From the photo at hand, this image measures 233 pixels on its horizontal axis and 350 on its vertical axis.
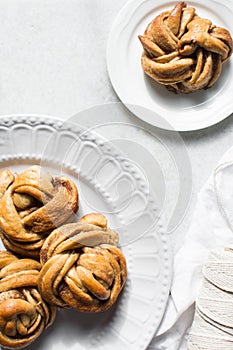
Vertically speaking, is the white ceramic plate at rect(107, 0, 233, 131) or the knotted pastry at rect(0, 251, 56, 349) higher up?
the white ceramic plate at rect(107, 0, 233, 131)

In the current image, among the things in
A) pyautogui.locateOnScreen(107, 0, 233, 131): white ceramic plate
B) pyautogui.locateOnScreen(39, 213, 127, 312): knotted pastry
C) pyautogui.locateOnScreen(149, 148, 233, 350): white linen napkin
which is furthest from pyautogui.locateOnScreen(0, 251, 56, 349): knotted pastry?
pyautogui.locateOnScreen(107, 0, 233, 131): white ceramic plate

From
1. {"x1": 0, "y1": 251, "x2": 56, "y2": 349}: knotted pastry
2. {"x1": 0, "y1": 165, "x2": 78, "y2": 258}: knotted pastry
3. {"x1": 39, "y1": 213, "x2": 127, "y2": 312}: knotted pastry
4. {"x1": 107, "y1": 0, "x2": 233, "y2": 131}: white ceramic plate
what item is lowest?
{"x1": 0, "y1": 251, "x2": 56, "y2": 349}: knotted pastry

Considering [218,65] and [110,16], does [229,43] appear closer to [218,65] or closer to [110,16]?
[218,65]

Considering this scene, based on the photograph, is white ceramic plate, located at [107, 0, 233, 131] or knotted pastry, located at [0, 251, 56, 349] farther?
→ white ceramic plate, located at [107, 0, 233, 131]

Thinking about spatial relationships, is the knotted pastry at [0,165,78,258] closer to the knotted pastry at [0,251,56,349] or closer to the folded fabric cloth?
the knotted pastry at [0,251,56,349]

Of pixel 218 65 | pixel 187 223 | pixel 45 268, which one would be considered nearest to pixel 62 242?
pixel 45 268

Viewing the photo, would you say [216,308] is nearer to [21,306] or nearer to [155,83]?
[21,306]

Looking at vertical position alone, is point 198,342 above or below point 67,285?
below
